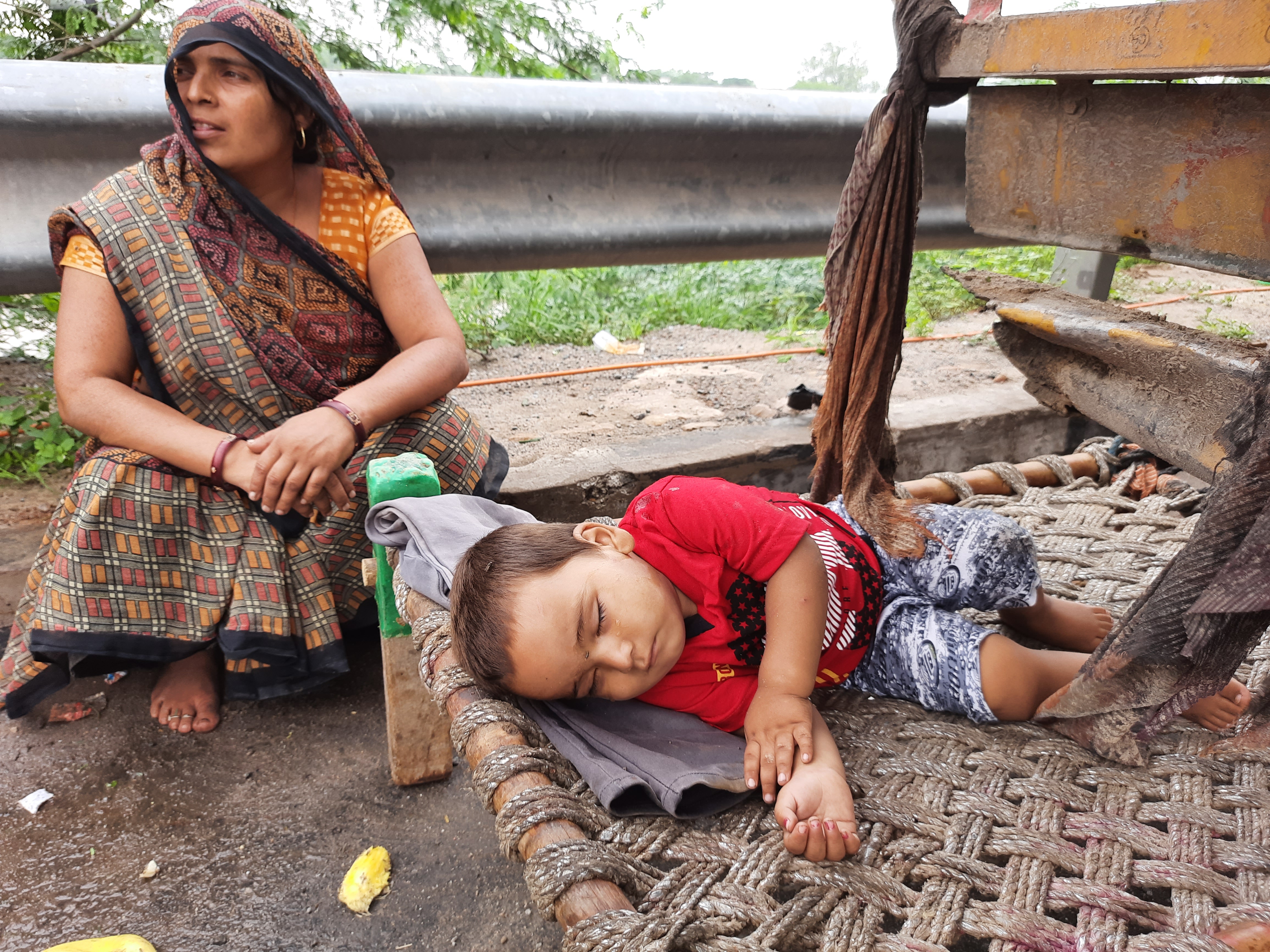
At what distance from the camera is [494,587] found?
1.28 metres

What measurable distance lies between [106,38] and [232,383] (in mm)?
1642

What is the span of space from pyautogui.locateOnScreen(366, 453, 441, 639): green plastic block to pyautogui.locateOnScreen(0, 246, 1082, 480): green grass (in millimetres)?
1724

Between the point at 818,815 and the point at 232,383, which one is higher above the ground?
the point at 232,383

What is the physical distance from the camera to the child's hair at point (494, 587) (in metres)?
1.25

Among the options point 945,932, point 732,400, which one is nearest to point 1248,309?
point 732,400

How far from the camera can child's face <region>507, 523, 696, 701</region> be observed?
4.05 feet

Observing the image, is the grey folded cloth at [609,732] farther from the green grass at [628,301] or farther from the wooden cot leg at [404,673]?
the green grass at [628,301]

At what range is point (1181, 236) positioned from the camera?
3.75 feet

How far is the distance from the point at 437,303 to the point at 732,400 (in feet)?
4.54

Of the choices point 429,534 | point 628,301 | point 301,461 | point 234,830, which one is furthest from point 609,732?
point 628,301

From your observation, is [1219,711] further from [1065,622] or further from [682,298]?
[682,298]

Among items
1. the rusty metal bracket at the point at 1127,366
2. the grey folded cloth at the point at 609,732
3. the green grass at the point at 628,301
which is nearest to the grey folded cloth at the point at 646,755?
the grey folded cloth at the point at 609,732

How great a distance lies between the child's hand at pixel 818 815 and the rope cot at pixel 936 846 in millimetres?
19

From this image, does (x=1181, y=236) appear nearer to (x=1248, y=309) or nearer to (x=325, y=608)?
(x=325, y=608)
